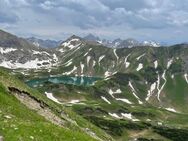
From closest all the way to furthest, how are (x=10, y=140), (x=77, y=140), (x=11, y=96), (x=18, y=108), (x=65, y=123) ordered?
(x=10, y=140)
(x=77, y=140)
(x=18, y=108)
(x=11, y=96)
(x=65, y=123)

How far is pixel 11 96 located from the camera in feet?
170

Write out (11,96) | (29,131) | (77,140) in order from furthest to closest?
(11,96) → (77,140) → (29,131)

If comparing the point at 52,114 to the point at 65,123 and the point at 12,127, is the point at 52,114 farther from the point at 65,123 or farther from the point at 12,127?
the point at 12,127

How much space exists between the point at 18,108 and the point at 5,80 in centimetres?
1033

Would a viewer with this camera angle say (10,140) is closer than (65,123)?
Yes

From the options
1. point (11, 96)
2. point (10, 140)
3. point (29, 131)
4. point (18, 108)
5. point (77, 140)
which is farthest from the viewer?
point (11, 96)

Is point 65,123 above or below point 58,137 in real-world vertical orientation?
below

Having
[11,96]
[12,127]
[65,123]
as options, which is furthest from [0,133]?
[65,123]

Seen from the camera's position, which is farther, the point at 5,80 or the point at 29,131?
the point at 5,80

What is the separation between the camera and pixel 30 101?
5628 cm

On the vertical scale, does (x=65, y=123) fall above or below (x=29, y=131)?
below

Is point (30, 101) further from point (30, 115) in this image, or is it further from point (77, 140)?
point (77, 140)

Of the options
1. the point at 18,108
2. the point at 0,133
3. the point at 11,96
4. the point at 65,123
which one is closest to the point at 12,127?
the point at 0,133

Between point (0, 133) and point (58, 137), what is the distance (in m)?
4.32
